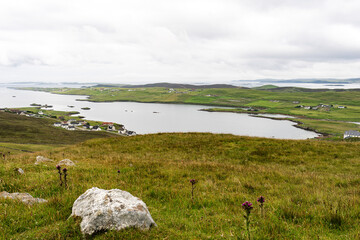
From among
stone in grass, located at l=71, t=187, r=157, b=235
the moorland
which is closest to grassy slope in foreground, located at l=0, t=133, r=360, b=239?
the moorland

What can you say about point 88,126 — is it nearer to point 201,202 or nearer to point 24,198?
point 24,198

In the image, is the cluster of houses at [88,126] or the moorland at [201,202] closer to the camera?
the moorland at [201,202]

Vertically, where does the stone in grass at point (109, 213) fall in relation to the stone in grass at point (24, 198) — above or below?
above

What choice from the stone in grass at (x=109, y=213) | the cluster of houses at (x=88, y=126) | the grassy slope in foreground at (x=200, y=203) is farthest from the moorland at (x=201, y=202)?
the cluster of houses at (x=88, y=126)

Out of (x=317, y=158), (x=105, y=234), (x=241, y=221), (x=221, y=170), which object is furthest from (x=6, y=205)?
(x=317, y=158)

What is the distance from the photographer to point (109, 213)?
14.5 ft

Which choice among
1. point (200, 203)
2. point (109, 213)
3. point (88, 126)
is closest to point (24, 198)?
point (109, 213)

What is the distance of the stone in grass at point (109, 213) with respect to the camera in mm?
4273

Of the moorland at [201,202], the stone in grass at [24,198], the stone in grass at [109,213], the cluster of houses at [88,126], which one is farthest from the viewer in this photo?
the cluster of houses at [88,126]

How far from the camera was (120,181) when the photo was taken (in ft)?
27.8

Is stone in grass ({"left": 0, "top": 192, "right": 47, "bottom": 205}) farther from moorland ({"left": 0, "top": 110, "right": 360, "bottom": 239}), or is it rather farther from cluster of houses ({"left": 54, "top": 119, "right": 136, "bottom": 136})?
cluster of houses ({"left": 54, "top": 119, "right": 136, "bottom": 136})

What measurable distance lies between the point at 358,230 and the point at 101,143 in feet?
84.7

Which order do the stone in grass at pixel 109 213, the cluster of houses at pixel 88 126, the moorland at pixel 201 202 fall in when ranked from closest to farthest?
the stone in grass at pixel 109 213 < the moorland at pixel 201 202 < the cluster of houses at pixel 88 126

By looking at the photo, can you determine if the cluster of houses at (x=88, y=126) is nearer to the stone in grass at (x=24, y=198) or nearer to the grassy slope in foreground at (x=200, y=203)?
the grassy slope in foreground at (x=200, y=203)
